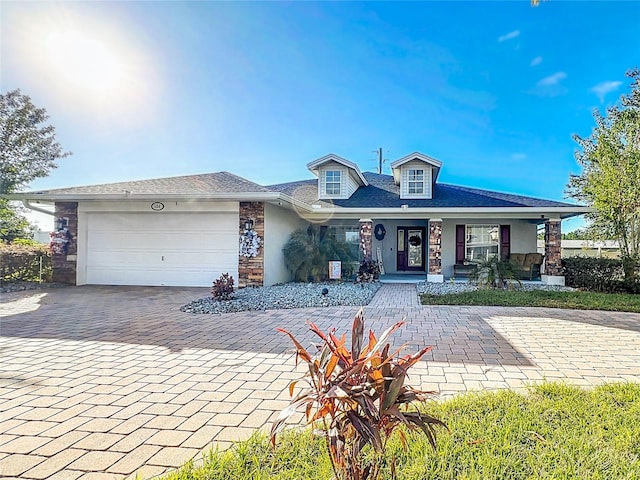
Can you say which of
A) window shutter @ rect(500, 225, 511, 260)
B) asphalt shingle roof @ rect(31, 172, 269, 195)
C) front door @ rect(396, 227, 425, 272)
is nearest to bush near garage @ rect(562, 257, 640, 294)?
window shutter @ rect(500, 225, 511, 260)

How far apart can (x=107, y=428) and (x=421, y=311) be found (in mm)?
5981

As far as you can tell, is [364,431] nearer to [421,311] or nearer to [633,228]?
[421,311]

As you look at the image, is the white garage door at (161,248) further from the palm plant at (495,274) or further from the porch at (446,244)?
the palm plant at (495,274)

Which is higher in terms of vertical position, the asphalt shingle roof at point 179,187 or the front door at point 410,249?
the asphalt shingle roof at point 179,187

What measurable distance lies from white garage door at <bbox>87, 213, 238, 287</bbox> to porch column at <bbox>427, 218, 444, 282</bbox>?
6.81 metres

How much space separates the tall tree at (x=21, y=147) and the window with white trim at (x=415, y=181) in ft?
51.8

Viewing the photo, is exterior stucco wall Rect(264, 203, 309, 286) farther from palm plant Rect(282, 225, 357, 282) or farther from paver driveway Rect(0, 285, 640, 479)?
paver driveway Rect(0, 285, 640, 479)

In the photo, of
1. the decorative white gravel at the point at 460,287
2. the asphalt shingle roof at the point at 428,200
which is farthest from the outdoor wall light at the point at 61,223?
the decorative white gravel at the point at 460,287

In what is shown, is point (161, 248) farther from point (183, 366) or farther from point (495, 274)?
point (495, 274)

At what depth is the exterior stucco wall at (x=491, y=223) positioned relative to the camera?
14.5m

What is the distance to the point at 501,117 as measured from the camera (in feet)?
45.2

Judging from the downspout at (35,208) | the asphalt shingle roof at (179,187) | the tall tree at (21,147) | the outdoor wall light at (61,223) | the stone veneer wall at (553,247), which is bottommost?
the stone veneer wall at (553,247)

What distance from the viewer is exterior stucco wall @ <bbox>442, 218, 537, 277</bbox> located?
47.4 ft

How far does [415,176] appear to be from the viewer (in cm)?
1431
